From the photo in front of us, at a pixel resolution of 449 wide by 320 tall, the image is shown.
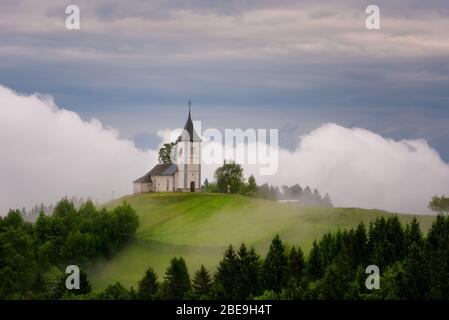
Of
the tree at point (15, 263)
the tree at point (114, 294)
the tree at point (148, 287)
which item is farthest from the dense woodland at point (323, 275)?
the tree at point (15, 263)

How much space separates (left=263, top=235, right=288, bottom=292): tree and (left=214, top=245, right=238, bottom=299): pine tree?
12.9 ft

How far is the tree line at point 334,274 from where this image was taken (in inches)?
4975

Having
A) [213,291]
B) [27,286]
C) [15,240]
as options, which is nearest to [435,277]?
[213,291]

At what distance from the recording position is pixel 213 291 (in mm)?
137500

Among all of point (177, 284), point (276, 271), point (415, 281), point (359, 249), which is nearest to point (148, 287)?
point (177, 284)

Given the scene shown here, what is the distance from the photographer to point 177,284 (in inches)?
5620

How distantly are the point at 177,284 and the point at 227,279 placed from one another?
239 inches

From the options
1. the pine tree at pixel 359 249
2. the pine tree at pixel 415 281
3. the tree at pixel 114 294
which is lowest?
the tree at pixel 114 294

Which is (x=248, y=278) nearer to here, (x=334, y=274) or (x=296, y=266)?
(x=296, y=266)

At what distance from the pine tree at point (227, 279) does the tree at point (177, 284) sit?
3.82 m

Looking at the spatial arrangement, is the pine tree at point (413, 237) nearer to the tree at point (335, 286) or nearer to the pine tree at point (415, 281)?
the pine tree at point (415, 281)

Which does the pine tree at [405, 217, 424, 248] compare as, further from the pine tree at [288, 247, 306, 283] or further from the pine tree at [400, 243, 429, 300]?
the pine tree at [400, 243, 429, 300]
